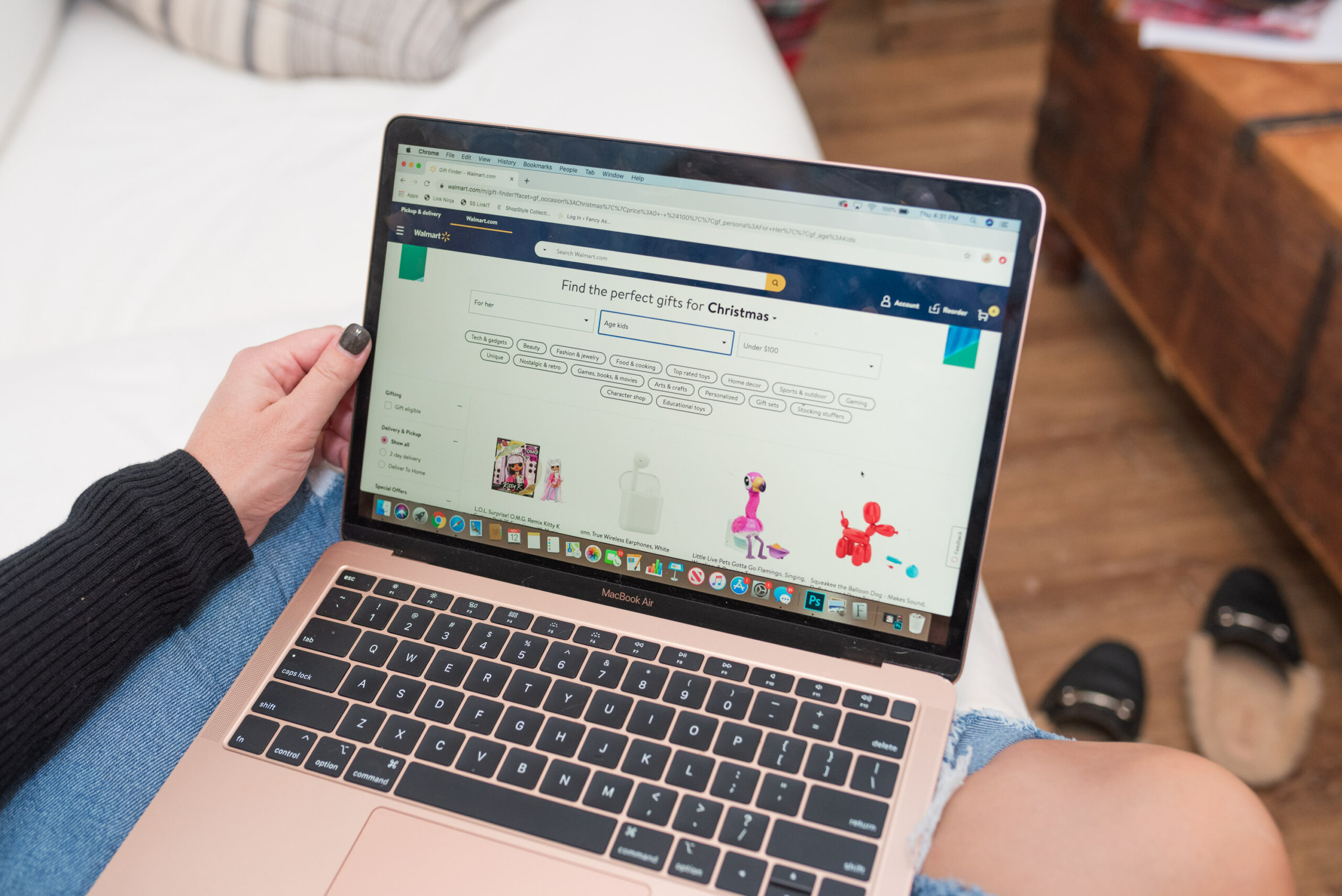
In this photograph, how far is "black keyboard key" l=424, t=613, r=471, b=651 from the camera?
2.02 ft

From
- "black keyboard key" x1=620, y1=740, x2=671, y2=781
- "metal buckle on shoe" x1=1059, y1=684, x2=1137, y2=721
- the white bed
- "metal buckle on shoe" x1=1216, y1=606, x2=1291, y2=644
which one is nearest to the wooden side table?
"metal buckle on shoe" x1=1216, y1=606, x2=1291, y2=644

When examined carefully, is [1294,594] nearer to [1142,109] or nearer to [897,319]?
[1142,109]

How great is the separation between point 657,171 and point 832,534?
0.25 meters

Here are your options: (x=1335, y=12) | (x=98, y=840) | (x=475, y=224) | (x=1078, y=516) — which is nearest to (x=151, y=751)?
(x=98, y=840)

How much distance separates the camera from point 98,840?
1.89ft

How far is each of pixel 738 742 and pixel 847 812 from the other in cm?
7

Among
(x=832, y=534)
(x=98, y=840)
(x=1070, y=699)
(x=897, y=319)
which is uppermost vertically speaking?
(x=897, y=319)

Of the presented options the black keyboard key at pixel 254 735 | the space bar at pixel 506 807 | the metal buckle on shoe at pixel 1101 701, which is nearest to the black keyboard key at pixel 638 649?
the space bar at pixel 506 807

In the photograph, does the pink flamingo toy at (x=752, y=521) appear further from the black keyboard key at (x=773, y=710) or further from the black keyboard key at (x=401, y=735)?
the black keyboard key at (x=401, y=735)

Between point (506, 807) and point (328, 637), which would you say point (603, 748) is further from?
point (328, 637)

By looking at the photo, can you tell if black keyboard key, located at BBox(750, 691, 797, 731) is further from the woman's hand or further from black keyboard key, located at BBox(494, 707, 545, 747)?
the woman's hand

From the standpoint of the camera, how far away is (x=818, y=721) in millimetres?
564

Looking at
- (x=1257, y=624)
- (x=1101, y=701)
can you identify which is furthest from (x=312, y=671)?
(x=1257, y=624)

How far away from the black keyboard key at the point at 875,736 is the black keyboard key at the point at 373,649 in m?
0.29
